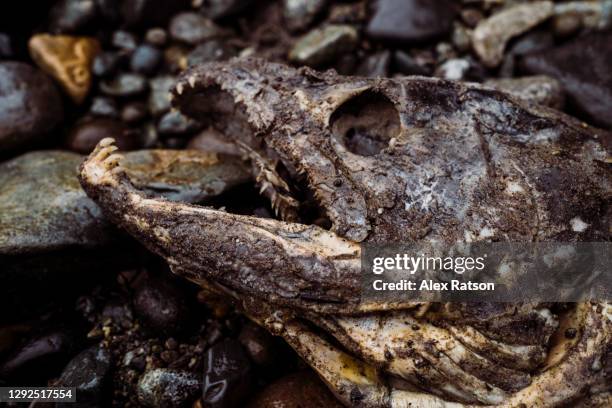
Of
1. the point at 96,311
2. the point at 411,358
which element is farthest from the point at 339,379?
the point at 96,311

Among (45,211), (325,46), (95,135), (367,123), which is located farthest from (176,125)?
(367,123)

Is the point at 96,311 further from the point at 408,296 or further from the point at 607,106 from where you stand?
the point at 607,106

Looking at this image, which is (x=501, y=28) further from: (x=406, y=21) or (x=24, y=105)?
(x=24, y=105)

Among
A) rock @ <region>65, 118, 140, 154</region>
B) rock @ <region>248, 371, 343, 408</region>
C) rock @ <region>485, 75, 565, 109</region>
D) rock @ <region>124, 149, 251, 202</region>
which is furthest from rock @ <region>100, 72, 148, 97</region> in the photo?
rock @ <region>485, 75, 565, 109</region>

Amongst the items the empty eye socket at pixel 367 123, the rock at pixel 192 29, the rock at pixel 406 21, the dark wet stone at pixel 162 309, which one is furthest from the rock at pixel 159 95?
the empty eye socket at pixel 367 123

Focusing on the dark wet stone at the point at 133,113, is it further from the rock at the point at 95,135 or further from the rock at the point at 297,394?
the rock at the point at 297,394
